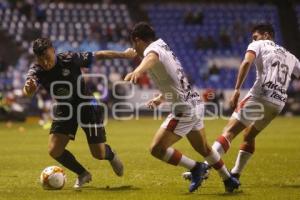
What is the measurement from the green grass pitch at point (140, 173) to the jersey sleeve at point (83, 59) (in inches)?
71.3

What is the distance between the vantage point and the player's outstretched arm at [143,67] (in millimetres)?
7520

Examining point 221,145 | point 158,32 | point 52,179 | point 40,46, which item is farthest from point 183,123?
point 158,32

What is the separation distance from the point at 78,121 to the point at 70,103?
0.30 m

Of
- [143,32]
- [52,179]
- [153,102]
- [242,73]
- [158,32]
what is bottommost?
[158,32]

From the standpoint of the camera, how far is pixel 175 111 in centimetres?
875

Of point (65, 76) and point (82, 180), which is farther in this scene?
point (82, 180)

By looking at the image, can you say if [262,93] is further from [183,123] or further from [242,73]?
[183,123]

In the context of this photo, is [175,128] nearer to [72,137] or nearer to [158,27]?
[72,137]

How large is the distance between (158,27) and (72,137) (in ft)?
88.0

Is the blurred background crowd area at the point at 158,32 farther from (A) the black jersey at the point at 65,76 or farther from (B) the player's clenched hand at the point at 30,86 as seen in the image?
(B) the player's clenched hand at the point at 30,86

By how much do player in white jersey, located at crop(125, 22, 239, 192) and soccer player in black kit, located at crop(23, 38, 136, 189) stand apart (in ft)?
3.33

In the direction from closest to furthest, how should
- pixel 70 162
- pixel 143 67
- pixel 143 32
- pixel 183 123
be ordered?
pixel 143 67, pixel 143 32, pixel 183 123, pixel 70 162

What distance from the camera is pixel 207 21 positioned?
122ft

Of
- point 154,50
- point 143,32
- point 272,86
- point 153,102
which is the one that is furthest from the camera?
point 272,86
